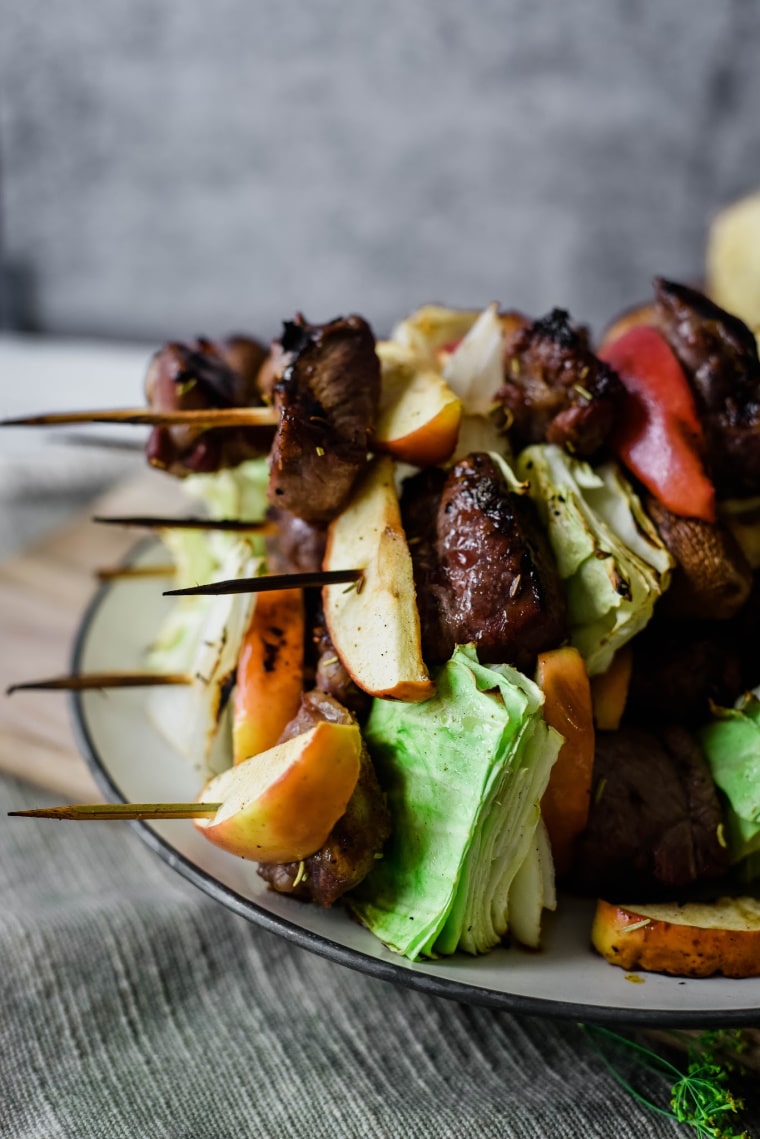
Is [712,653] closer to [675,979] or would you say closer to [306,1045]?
[675,979]

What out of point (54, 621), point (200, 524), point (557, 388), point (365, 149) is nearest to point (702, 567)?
point (557, 388)

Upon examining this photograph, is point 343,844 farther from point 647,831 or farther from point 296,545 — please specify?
point 296,545

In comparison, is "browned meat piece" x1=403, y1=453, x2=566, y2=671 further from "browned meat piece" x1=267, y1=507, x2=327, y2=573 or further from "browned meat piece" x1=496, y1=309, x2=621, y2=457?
"browned meat piece" x1=267, y1=507, x2=327, y2=573

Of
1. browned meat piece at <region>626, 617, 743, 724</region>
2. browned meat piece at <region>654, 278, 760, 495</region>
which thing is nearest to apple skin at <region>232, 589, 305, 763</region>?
browned meat piece at <region>626, 617, 743, 724</region>

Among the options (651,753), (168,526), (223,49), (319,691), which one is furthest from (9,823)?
(223,49)

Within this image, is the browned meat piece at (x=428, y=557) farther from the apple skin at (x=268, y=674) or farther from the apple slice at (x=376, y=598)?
the apple skin at (x=268, y=674)
